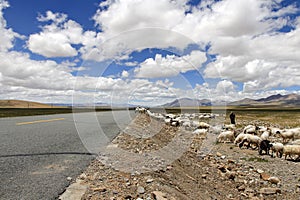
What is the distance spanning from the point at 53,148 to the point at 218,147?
479 inches

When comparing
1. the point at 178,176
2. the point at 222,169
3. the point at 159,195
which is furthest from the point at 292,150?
the point at 159,195

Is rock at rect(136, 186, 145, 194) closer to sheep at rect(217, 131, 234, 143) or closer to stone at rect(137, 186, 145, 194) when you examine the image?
stone at rect(137, 186, 145, 194)

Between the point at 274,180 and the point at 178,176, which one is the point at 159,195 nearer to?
the point at 178,176

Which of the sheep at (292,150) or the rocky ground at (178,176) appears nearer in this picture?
the rocky ground at (178,176)

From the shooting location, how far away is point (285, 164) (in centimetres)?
1291

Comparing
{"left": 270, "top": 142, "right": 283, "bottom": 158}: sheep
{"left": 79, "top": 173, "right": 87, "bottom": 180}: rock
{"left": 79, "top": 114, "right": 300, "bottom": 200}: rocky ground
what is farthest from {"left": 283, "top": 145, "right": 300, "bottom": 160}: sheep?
{"left": 79, "top": 173, "right": 87, "bottom": 180}: rock

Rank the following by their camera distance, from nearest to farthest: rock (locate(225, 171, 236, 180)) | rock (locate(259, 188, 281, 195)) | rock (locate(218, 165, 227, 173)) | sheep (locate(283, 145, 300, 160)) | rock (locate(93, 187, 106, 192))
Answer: rock (locate(93, 187, 106, 192))
rock (locate(259, 188, 281, 195))
rock (locate(225, 171, 236, 180))
rock (locate(218, 165, 227, 173))
sheep (locate(283, 145, 300, 160))

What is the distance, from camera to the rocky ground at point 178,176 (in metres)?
5.22

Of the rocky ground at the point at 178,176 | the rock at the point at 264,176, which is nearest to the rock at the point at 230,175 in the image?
the rocky ground at the point at 178,176

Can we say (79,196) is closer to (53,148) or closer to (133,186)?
(133,186)

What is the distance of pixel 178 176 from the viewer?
751 cm

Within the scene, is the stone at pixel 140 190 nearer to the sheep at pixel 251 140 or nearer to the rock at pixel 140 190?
the rock at pixel 140 190

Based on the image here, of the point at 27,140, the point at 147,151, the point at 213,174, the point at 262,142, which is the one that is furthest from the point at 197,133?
the point at 27,140

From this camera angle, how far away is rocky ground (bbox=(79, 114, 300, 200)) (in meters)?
5.22
